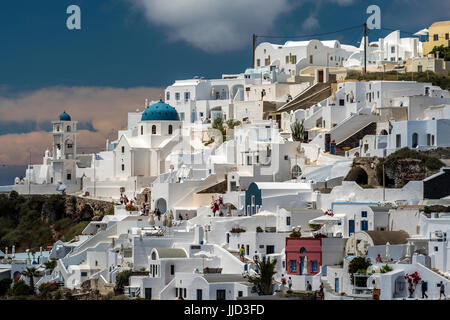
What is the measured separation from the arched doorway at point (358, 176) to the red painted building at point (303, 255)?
10.1 meters

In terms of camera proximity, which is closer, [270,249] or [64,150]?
[270,249]

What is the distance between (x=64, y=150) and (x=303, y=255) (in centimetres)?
3344

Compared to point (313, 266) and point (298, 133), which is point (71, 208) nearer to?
point (298, 133)

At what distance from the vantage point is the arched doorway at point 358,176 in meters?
50.3

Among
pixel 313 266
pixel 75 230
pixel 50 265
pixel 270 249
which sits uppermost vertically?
pixel 270 249

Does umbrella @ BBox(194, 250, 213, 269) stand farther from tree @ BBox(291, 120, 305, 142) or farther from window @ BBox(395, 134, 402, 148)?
tree @ BBox(291, 120, 305, 142)

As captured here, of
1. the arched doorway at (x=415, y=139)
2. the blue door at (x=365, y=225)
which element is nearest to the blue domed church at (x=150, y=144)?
the arched doorway at (x=415, y=139)

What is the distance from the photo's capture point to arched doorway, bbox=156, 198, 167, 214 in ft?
186

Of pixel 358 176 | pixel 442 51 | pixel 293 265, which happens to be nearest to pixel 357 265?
pixel 293 265

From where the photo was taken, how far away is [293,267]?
40.7 m

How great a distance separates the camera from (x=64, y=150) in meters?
70.6

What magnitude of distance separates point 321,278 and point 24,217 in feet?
116

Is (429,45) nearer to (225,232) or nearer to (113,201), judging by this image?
(113,201)
